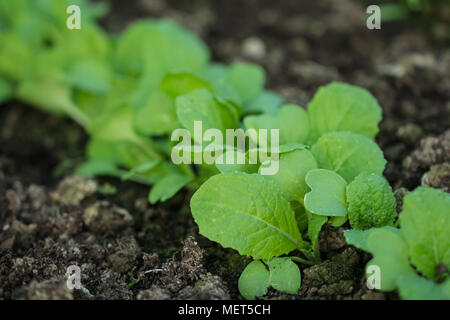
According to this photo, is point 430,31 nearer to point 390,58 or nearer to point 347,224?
point 390,58

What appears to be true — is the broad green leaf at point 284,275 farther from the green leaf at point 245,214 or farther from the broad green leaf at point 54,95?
the broad green leaf at point 54,95

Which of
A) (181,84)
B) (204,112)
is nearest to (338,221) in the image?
(204,112)

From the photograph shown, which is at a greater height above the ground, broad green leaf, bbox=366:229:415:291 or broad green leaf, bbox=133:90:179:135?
broad green leaf, bbox=133:90:179:135

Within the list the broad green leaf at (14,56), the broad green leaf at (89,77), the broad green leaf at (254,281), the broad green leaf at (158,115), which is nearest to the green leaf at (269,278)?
the broad green leaf at (254,281)

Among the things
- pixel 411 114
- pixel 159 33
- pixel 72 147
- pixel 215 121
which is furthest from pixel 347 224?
pixel 72 147

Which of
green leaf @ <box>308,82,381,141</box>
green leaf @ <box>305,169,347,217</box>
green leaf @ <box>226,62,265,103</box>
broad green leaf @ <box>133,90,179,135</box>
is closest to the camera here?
green leaf @ <box>305,169,347,217</box>

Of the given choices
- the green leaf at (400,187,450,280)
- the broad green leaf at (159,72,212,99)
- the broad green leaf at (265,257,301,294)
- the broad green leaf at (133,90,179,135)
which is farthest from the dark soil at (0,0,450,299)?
the broad green leaf at (159,72,212,99)

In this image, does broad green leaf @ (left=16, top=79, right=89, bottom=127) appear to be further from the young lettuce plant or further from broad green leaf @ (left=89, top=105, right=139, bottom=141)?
the young lettuce plant
